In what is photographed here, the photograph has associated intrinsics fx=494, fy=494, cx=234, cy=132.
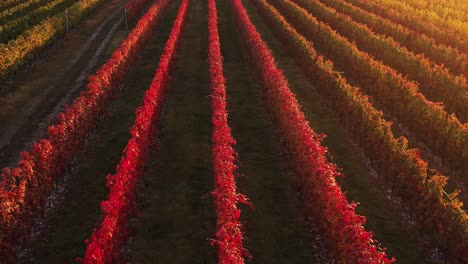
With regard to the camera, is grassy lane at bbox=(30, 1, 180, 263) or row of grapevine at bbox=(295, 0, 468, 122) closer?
grassy lane at bbox=(30, 1, 180, 263)

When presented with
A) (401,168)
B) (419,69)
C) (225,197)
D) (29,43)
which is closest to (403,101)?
(419,69)

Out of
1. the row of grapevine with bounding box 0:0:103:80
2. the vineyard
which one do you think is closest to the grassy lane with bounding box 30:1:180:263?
the vineyard

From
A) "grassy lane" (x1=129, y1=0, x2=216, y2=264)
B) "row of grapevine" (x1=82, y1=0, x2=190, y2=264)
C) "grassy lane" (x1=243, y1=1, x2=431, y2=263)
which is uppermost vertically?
"row of grapevine" (x1=82, y1=0, x2=190, y2=264)

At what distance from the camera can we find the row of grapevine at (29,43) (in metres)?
28.8

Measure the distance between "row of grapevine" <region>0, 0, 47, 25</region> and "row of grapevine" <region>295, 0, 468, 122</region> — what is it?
28.5 metres

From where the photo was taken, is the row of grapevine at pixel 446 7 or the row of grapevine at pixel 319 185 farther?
the row of grapevine at pixel 446 7

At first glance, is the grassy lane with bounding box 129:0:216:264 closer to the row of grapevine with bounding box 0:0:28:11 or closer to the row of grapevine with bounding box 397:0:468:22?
the row of grapevine with bounding box 397:0:468:22

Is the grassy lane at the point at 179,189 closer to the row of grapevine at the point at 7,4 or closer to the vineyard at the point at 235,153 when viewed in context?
the vineyard at the point at 235,153

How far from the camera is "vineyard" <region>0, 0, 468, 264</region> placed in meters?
14.2

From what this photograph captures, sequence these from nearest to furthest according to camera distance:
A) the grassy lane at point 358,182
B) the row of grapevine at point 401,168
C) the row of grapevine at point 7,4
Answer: the row of grapevine at point 401,168 < the grassy lane at point 358,182 < the row of grapevine at point 7,4

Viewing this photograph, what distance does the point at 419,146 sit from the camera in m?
21.6

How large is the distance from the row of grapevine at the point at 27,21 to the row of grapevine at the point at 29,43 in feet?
5.23

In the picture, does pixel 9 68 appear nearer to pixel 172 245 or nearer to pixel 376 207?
pixel 172 245

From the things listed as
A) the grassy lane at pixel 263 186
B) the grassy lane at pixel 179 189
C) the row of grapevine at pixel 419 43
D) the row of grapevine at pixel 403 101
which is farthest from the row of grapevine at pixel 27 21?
the row of grapevine at pixel 419 43
